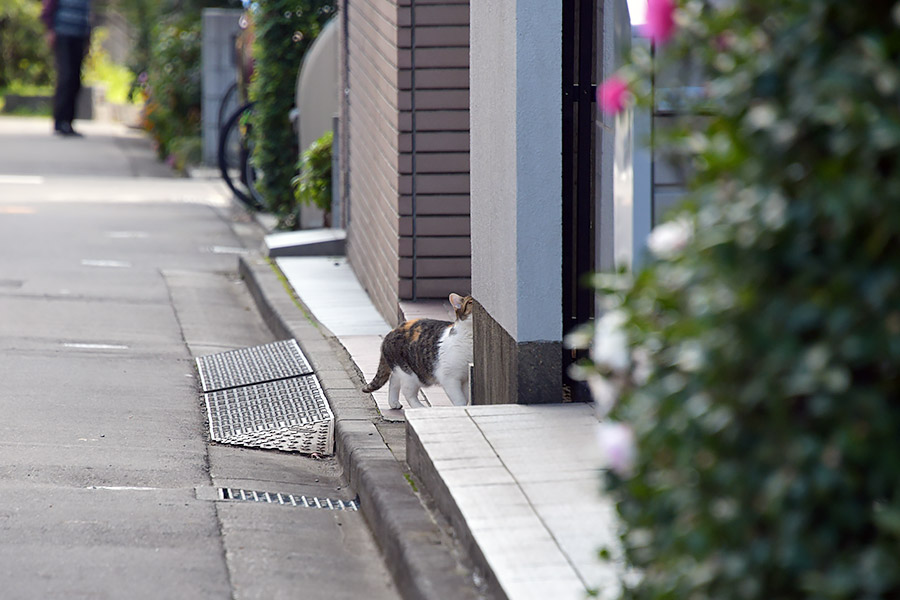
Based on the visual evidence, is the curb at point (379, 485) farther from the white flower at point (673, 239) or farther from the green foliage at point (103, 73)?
the green foliage at point (103, 73)

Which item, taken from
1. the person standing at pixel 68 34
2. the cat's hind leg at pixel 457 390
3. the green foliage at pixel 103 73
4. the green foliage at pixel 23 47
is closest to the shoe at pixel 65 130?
the person standing at pixel 68 34

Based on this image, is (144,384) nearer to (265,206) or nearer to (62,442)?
(62,442)

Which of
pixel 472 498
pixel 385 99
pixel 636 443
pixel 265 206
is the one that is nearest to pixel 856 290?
pixel 636 443

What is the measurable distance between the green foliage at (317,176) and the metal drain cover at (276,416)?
14.5 feet

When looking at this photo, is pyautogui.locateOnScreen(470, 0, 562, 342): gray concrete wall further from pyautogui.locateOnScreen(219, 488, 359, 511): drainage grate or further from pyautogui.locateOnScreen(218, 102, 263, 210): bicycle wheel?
pyautogui.locateOnScreen(218, 102, 263, 210): bicycle wheel

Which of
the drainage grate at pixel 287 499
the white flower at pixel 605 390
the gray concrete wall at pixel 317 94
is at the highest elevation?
the gray concrete wall at pixel 317 94

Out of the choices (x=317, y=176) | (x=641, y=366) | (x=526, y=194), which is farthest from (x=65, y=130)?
(x=641, y=366)

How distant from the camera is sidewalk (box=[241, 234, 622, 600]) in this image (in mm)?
3641

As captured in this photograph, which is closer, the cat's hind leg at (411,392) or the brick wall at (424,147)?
the cat's hind leg at (411,392)

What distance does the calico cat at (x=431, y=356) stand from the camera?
6152 mm

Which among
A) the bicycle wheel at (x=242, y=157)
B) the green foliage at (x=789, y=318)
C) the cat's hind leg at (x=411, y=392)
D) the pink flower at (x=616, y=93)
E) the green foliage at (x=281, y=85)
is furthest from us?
the bicycle wheel at (x=242, y=157)

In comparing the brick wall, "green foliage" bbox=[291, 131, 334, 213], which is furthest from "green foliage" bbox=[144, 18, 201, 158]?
the brick wall

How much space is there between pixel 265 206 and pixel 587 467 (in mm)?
9759

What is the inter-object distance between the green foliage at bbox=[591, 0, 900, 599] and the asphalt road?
7.41 ft
